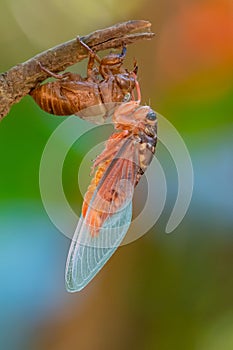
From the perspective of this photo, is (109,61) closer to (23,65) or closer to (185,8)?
(23,65)

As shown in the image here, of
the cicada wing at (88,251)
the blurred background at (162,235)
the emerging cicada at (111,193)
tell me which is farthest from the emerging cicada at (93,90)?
the blurred background at (162,235)

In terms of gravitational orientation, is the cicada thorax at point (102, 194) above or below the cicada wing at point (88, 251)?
above

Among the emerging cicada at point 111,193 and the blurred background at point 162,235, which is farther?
the blurred background at point 162,235

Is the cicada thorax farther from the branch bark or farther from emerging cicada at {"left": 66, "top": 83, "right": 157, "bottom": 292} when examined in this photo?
the branch bark

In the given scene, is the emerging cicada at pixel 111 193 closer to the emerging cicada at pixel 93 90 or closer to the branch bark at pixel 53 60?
the emerging cicada at pixel 93 90

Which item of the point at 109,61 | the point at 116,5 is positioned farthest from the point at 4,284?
the point at 116,5

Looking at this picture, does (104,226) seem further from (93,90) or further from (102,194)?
(93,90)

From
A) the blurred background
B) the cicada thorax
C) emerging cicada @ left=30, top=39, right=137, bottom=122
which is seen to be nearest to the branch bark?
emerging cicada @ left=30, top=39, right=137, bottom=122
